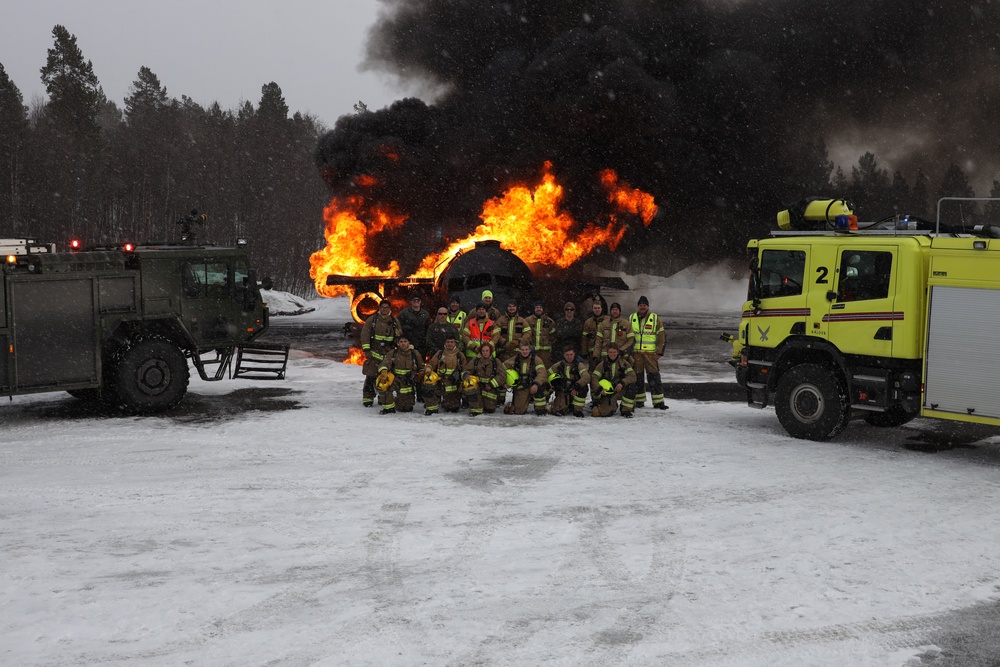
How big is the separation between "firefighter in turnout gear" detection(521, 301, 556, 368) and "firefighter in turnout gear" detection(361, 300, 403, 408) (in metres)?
2.06

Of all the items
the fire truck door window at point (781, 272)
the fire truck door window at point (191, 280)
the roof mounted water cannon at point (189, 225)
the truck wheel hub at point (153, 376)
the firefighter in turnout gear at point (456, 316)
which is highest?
the roof mounted water cannon at point (189, 225)

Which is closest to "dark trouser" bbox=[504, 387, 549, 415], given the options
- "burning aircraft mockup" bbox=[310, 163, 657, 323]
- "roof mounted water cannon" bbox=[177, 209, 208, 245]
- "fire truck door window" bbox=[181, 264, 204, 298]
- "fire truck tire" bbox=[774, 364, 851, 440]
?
"fire truck tire" bbox=[774, 364, 851, 440]

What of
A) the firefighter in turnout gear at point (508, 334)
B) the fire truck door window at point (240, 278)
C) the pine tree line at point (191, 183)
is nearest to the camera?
the firefighter in turnout gear at point (508, 334)

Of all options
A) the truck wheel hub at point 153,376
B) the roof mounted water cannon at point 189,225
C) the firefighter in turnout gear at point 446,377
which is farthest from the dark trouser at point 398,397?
the roof mounted water cannon at point 189,225

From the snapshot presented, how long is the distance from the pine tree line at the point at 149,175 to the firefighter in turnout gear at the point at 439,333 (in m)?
37.2

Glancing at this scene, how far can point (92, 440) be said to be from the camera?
10.6m

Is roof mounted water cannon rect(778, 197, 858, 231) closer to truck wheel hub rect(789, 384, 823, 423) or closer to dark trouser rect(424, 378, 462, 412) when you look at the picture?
truck wheel hub rect(789, 384, 823, 423)

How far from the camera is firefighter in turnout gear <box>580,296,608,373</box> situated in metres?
13.3

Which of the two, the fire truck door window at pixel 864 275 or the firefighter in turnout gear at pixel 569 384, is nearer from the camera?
the fire truck door window at pixel 864 275

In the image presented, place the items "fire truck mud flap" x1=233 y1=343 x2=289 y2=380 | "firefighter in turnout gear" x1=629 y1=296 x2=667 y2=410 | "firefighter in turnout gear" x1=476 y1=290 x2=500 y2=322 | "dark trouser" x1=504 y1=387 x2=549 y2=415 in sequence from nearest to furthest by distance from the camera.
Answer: "dark trouser" x1=504 y1=387 x2=549 y2=415 → "firefighter in turnout gear" x1=629 y1=296 x2=667 y2=410 → "firefighter in turnout gear" x1=476 y1=290 x2=500 y2=322 → "fire truck mud flap" x1=233 y1=343 x2=289 y2=380

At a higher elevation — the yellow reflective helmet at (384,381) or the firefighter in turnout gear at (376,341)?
the firefighter in turnout gear at (376,341)

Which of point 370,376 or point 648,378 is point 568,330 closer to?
point 648,378

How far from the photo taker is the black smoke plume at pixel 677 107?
2739cm

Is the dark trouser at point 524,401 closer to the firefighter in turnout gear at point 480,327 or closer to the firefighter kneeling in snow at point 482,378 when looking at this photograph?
the firefighter kneeling in snow at point 482,378
